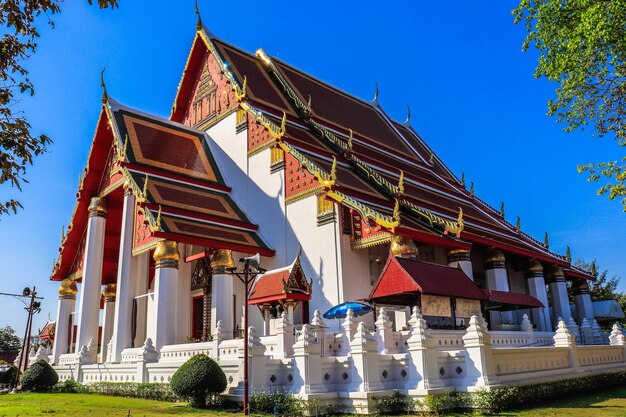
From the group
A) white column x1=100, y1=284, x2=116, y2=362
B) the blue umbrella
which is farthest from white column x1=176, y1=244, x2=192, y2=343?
the blue umbrella

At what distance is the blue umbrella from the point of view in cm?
1312

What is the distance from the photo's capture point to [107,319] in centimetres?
2011

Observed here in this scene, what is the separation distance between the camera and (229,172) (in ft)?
64.7

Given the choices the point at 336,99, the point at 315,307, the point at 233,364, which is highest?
the point at 336,99

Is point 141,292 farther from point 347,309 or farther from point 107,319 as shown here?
point 347,309

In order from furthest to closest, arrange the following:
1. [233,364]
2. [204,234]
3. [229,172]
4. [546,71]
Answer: [229,172] < [204,234] < [546,71] < [233,364]

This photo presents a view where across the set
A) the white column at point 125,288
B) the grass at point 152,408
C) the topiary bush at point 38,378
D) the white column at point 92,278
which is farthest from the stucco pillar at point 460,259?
the topiary bush at point 38,378

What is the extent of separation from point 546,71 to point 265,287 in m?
8.30

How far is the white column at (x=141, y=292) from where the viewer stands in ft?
59.0

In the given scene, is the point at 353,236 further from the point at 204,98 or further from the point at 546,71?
the point at 204,98

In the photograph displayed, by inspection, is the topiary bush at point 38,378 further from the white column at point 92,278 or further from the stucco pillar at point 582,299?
the stucco pillar at point 582,299

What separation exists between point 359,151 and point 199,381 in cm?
1322

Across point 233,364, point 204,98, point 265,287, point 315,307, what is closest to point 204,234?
point 265,287

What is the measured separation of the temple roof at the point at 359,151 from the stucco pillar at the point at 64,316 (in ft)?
25.9
